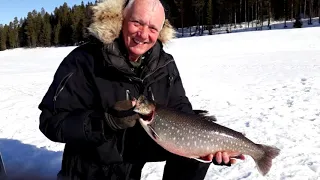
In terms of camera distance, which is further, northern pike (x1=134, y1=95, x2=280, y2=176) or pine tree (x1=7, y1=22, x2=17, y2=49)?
pine tree (x1=7, y1=22, x2=17, y2=49)

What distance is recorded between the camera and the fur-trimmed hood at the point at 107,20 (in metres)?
2.92

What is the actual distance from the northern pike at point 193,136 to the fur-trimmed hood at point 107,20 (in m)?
0.71

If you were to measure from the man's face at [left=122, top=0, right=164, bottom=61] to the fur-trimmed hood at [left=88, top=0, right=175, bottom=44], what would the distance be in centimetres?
7

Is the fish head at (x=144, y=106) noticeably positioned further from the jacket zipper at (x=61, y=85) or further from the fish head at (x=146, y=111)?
the jacket zipper at (x=61, y=85)

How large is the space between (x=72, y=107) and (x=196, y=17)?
65331 mm

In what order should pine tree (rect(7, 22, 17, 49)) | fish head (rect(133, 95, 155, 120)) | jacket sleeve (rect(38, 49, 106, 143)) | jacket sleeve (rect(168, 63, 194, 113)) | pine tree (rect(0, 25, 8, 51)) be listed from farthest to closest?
pine tree (rect(7, 22, 17, 49)), pine tree (rect(0, 25, 8, 51)), jacket sleeve (rect(168, 63, 194, 113)), jacket sleeve (rect(38, 49, 106, 143)), fish head (rect(133, 95, 155, 120))

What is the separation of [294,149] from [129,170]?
9.37 feet

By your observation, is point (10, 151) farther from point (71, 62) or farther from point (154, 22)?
point (154, 22)

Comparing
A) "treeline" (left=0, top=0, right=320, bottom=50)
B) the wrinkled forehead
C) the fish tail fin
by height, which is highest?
"treeline" (left=0, top=0, right=320, bottom=50)

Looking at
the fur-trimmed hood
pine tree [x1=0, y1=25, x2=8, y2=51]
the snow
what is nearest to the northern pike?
the fur-trimmed hood

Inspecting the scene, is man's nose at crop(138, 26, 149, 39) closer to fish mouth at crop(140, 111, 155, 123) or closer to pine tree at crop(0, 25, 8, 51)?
fish mouth at crop(140, 111, 155, 123)

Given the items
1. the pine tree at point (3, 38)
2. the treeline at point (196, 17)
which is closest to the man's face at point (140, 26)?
the treeline at point (196, 17)

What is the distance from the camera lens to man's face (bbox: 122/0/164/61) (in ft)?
9.61

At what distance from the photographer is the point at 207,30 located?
64.2m
